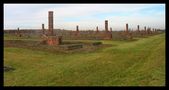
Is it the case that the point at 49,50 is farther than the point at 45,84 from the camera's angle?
Yes

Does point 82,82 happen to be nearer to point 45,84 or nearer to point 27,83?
point 45,84

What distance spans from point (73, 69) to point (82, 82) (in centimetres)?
232

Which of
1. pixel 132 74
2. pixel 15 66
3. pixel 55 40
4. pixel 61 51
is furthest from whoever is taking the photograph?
pixel 55 40

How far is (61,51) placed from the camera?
20250mm

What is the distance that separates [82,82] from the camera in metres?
9.31

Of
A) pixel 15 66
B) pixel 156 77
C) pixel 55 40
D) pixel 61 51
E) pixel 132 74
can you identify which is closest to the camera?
pixel 156 77

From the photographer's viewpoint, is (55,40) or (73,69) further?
(55,40)

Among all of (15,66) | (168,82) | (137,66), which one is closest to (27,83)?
(15,66)

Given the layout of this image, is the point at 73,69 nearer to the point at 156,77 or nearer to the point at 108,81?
the point at 108,81

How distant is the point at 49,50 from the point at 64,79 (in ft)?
36.7

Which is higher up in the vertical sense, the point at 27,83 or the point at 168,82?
the point at 168,82

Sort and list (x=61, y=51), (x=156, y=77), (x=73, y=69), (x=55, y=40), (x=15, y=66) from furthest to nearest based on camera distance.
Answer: (x=55, y=40) < (x=61, y=51) < (x=15, y=66) < (x=73, y=69) < (x=156, y=77)

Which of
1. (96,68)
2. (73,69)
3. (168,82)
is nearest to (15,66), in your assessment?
(73,69)

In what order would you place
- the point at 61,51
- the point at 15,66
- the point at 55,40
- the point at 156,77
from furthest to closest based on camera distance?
the point at 55,40 → the point at 61,51 → the point at 15,66 → the point at 156,77
